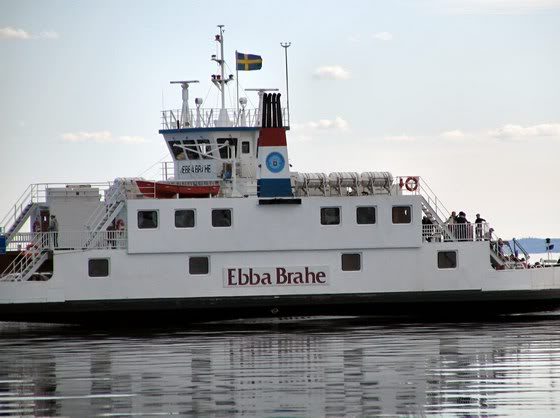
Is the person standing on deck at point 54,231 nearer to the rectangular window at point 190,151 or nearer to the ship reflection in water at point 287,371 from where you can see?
the ship reflection in water at point 287,371

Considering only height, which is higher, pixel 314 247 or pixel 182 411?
pixel 314 247

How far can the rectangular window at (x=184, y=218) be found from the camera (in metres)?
31.4

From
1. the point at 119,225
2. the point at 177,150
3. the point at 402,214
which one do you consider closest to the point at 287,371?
the point at 402,214

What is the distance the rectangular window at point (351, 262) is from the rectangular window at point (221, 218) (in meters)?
3.34

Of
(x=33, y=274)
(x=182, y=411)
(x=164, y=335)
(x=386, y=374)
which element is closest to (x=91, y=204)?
(x=33, y=274)

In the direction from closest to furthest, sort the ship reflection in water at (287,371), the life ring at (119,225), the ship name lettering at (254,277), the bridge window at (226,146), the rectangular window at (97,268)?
the ship reflection in water at (287,371)
the rectangular window at (97,268)
the ship name lettering at (254,277)
the life ring at (119,225)
the bridge window at (226,146)

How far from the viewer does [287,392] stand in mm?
17141

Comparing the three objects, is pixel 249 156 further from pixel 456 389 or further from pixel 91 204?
pixel 456 389

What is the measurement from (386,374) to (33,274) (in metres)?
14.7

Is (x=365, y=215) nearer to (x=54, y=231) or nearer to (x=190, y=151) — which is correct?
(x=190, y=151)

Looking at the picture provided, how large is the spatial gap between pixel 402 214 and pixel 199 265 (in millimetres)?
5780

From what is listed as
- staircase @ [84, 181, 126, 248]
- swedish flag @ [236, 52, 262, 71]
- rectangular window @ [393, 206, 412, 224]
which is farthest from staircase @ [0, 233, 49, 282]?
rectangular window @ [393, 206, 412, 224]

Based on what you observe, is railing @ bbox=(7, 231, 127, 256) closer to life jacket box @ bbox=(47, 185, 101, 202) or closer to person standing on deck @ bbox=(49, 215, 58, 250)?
person standing on deck @ bbox=(49, 215, 58, 250)

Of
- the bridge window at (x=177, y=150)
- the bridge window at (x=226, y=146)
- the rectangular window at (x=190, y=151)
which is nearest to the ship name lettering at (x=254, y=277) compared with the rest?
the bridge window at (x=226, y=146)
